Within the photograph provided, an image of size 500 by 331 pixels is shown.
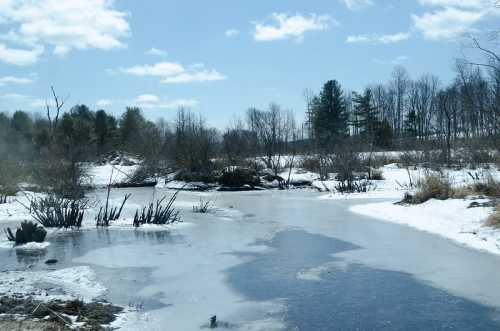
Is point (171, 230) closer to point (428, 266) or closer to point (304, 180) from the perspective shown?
point (428, 266)

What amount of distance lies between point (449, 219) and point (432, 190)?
12.5ft

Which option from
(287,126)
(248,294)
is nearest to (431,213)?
(248,294)

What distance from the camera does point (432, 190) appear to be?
760 inches

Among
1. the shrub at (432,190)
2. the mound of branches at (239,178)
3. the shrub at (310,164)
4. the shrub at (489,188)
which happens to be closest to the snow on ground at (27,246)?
the shrub at (432,190)

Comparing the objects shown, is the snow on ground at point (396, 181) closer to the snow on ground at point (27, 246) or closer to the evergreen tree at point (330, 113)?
the snow on ground at point (27, 246)

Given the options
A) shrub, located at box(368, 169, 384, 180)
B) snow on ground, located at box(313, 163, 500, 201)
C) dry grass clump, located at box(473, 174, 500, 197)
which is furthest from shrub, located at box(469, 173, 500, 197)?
shrub, located at box(368, 169, 384, 180)

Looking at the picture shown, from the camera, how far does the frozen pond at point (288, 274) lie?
7.44 m

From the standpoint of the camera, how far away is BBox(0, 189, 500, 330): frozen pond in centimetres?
744

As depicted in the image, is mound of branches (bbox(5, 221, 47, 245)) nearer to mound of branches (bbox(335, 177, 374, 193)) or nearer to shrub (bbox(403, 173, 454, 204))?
shrub (bbox(403, 173, 454, 204))

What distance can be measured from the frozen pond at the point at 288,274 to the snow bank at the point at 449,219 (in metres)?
0.62

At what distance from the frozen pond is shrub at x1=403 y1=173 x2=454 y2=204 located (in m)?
3.05

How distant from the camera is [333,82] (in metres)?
63.6

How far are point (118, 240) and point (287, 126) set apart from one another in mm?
48591

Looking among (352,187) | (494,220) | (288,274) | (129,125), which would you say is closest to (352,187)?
(352,187)
